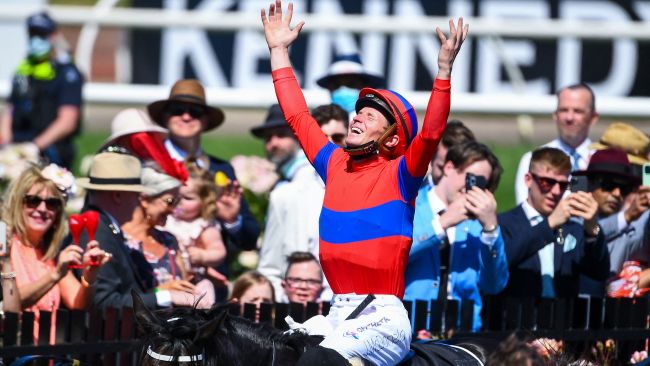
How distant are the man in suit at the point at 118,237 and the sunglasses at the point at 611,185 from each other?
112 inches

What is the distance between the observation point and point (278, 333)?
599cm

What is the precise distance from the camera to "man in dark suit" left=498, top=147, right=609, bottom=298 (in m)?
8.34

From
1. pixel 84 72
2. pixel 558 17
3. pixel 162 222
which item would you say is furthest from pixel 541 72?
pixel 162 222

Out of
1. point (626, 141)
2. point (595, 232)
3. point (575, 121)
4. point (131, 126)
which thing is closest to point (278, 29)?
point (131, 126)

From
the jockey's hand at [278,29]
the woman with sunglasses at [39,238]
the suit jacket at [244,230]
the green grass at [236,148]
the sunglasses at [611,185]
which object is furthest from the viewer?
the green grass at [236,148]

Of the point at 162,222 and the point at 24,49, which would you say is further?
the point at 24,49

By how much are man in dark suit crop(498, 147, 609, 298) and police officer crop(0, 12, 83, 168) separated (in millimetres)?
5292

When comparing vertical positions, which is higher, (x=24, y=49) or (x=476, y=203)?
(x=24, y=49)

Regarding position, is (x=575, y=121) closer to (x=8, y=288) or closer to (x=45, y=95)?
(x=8, y=288)

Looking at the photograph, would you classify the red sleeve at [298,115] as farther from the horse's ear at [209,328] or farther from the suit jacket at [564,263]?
the suit jacket at [564,263]

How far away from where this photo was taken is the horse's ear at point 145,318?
562cm

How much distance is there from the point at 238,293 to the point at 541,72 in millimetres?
7190

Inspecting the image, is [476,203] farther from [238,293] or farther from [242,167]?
[242,167]

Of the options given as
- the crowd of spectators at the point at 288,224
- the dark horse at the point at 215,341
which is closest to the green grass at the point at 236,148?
the crowd of spectators at the point at 288,224
